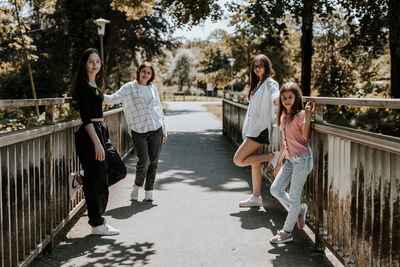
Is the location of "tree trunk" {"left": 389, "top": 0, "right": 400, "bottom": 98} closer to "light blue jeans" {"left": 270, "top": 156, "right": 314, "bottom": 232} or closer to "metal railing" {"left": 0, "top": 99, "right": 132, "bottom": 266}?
"light blue jeans" {"left": 270, "top": 156, "right": 314, "bottom": 232}

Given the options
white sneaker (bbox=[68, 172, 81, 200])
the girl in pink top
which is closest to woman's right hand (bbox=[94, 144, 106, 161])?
white sneaker (bbox=[68, 172, 81, 200])

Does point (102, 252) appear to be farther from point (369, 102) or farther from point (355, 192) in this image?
point (369, 102)

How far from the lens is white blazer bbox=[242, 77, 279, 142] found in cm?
579

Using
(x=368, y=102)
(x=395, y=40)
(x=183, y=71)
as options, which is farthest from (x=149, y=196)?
(x=183, y=71)

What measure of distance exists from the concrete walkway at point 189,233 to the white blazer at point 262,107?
3.49 ft

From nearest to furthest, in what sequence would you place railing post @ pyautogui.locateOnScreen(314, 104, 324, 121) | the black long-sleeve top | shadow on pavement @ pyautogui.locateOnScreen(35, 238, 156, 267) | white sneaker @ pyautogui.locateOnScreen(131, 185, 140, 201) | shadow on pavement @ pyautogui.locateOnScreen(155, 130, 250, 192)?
shadow on pavement @ pyautogui.locateOnScreen(35, 238, 156, 267)
railing post @ pyautogui.locateOnScreen(314, 104, 324, 121)
the black long-sleeve top
white sneaker @ pyautogui.locateOnScreen(131, 185, 140, 201)
shadow on pavement @ pyautogui.locateOnScreen(155, 130, 250, 192)

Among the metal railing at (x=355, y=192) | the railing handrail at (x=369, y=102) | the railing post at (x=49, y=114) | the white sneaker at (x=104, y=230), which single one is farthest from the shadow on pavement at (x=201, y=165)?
the railing handrail at (x=369, y=102)

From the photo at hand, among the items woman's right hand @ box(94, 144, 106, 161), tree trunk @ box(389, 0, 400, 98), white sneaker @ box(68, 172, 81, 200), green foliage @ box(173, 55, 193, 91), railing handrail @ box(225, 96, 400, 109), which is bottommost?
white sneaker @ box(68, 172, 81, 200)

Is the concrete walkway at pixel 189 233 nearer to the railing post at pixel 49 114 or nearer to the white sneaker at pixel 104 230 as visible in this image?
the white sneaker at pixel 104 230

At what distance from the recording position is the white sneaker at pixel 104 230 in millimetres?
5043

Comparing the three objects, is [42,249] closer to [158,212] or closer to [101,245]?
[101,245]

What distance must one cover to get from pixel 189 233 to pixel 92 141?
139 centimetres

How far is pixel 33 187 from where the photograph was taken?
3.98 m

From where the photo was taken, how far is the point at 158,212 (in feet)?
19.9
